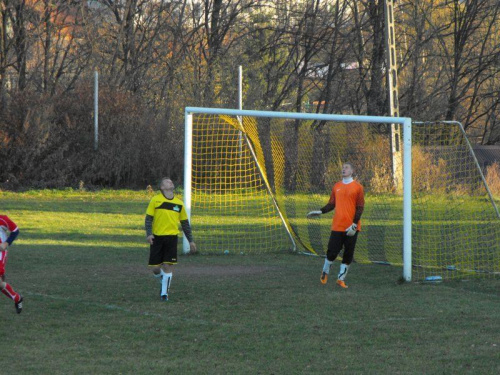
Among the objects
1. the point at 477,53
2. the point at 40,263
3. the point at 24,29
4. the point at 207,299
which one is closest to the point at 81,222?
the point at 40,263

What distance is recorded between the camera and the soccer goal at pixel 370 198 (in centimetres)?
1198

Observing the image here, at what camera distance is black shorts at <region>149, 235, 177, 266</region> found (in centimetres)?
902

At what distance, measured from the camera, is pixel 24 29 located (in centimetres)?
2878

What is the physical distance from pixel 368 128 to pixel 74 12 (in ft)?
50.2

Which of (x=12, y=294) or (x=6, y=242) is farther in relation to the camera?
(x=12, y=294)

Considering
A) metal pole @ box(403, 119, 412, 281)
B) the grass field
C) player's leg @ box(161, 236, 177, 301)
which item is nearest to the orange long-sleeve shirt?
metal pole @ box(403, 119, 412, 281)

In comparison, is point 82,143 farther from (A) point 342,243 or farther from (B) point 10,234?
(B) point 10,234

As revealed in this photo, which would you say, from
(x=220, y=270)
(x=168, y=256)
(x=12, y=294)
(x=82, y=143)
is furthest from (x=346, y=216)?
(x=82, y=143)

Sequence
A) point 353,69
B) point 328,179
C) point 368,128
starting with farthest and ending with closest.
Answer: point 353,69 → point 368,128 → point 328,179

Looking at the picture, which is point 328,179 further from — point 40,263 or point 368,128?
point 40,263

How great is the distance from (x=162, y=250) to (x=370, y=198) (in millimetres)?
10218

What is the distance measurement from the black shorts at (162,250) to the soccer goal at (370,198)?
3.21 m

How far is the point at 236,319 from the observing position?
7.92m

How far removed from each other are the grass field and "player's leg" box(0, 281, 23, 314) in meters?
0.10
